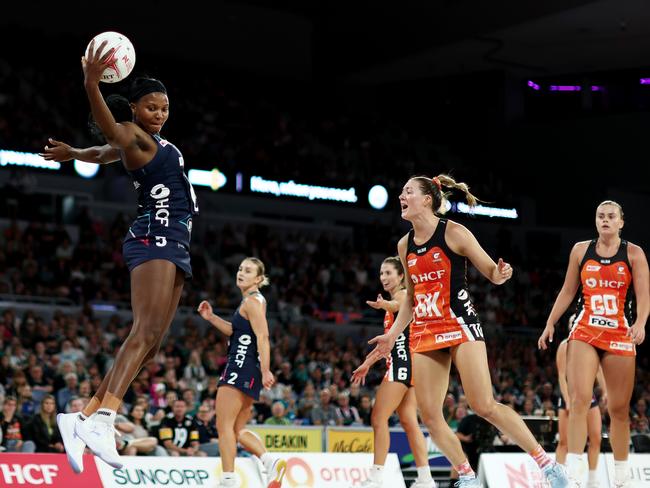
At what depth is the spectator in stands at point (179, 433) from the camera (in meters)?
13.3

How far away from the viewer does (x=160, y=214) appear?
6.37m

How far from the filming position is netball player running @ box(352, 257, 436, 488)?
32.6 feet

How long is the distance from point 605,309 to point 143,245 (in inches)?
187

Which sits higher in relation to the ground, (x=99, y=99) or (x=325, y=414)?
(x=99, y=99)

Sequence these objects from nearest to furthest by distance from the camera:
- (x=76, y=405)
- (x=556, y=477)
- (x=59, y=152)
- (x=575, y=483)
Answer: (x=59, y=152) < (x=556, y=477) < (x=575, y=483) < (x=76, y=405)

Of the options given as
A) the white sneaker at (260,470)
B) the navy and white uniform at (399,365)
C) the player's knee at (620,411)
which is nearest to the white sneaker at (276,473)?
the white sneaker at (260,470)

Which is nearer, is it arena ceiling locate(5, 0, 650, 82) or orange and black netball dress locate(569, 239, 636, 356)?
orange and black netball dress locate(569, 239, 636, 356)

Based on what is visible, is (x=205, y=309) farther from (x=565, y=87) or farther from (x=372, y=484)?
(x=565, y=87)

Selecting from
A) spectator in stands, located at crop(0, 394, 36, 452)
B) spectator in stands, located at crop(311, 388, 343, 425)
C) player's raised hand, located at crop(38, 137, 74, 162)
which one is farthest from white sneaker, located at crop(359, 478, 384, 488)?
spectator in stands, located at crop(311, 388, 343, 425)

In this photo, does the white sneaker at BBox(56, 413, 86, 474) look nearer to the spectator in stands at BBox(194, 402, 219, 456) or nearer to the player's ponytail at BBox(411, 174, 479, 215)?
the player's ponytail at BBox(411, 174, 479, 215)

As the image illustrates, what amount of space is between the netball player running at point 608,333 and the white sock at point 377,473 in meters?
2.04

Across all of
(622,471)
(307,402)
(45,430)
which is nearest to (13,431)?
(45,430)

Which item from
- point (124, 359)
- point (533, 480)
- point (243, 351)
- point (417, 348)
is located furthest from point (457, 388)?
point (124, 359)

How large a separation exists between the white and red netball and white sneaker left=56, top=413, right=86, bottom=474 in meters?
2.17
